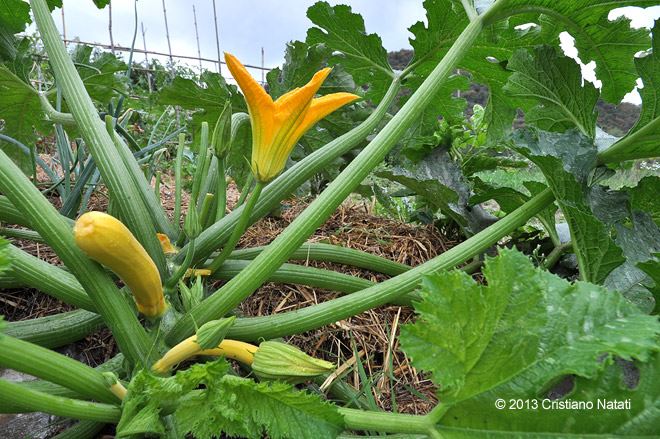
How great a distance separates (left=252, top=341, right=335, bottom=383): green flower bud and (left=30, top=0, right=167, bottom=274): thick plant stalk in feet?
1.05

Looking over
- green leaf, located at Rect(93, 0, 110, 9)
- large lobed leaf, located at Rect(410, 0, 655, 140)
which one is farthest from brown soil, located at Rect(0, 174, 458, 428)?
green leaf, located at Rect(93, 0, 110, 9)

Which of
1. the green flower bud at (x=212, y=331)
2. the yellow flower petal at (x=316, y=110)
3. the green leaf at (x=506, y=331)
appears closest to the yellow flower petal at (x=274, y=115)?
the yellow flower petal at (x=316, y=110)

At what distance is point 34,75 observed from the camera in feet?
12.8

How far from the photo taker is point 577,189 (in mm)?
1109

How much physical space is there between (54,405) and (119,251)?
23cm

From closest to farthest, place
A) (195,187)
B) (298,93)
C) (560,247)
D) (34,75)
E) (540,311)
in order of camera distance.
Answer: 1. (540,311)
2. (298,93)
3. (195,187)
4. (560,247)
5. (34,75)

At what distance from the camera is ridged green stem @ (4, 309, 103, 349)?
1041 millimetres

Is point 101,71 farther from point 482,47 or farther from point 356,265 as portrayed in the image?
point 482,47

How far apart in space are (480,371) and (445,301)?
0.36ft

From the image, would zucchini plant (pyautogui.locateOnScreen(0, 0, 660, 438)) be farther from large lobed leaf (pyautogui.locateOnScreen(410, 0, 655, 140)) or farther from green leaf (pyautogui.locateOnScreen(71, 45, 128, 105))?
green leaf (pyautogui.locateOnScreen(71, 45, 128, 105))

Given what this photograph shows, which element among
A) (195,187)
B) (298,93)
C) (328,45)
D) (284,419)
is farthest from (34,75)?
(284,419)

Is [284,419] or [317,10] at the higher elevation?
[317,10]

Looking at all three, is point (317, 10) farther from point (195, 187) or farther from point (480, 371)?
point (480, 371)

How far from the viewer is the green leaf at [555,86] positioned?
1.30 metres
